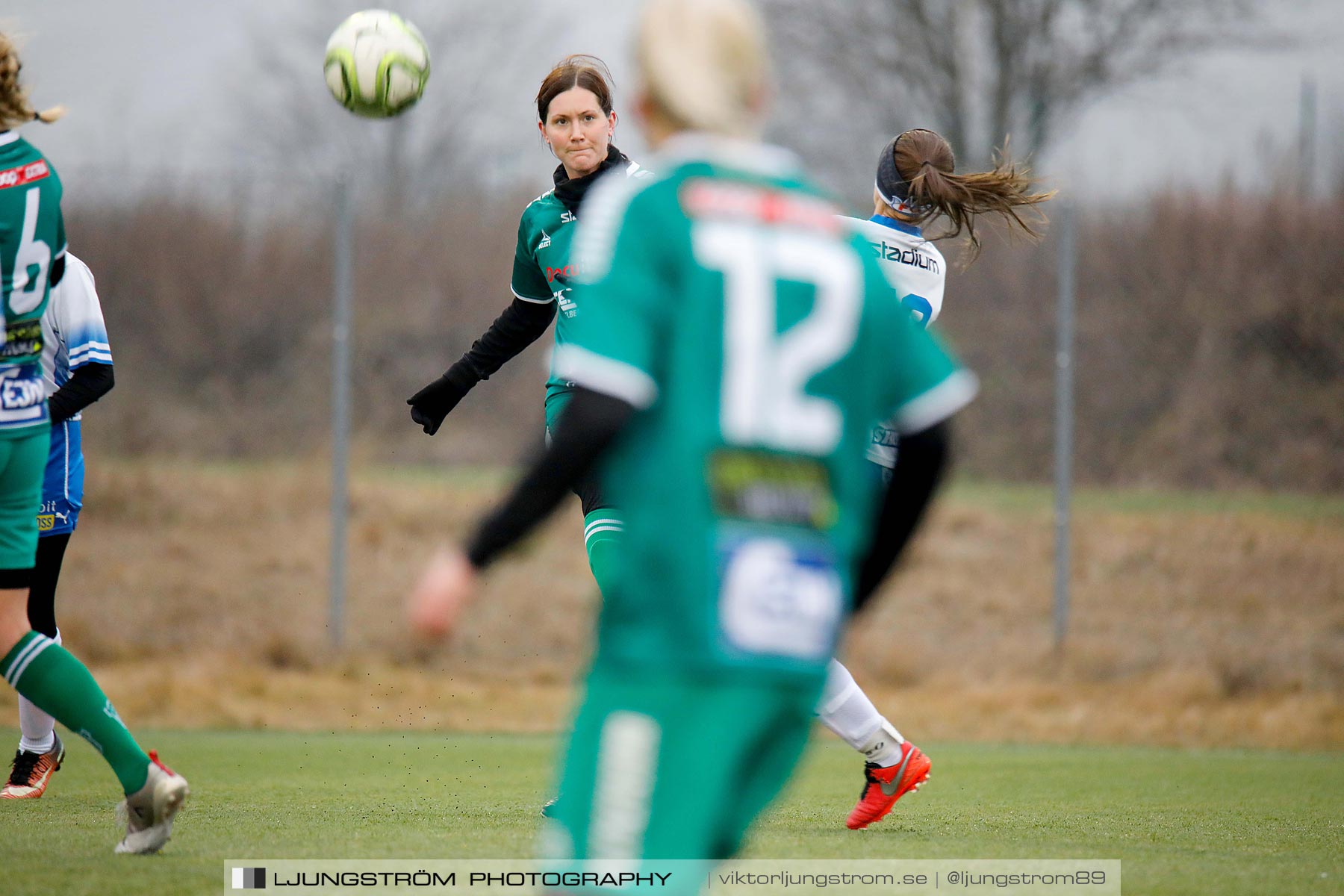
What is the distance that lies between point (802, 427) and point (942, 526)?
34.3 feet

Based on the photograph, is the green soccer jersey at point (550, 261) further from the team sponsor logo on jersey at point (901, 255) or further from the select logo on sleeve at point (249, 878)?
the select logo on sleeve at point (249, 878)

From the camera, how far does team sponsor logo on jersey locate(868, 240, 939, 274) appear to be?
4586 millimetres

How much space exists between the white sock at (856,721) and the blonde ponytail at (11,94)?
2.91 m

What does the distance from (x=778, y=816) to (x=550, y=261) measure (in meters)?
2.14

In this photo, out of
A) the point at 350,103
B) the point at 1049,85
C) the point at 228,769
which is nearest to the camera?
the point at 350,103

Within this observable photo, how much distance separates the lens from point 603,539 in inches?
182

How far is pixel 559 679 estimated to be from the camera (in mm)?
10219

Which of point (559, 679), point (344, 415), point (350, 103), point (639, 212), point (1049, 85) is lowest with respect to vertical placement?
point (559, 679)

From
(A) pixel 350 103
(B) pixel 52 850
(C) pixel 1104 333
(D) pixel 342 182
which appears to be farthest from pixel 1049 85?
(B) pixel 52 850

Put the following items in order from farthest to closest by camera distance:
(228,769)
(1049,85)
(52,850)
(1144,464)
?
(1049,85), (1144,464), (228,769), (52,850)

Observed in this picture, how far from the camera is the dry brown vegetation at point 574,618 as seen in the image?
30.6 feet

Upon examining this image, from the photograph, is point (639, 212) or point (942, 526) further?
point (942, 526)

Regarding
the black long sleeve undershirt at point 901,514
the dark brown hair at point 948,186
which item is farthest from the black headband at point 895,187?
the black long sleeve undershirt at point 901,514

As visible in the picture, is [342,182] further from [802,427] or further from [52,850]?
[802,427]
